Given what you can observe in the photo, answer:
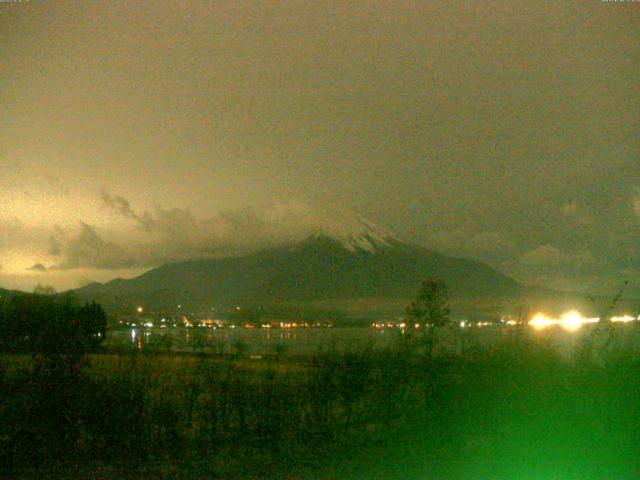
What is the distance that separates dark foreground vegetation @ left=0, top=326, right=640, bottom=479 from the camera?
11.0 metres

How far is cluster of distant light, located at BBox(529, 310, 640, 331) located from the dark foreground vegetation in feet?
13.7

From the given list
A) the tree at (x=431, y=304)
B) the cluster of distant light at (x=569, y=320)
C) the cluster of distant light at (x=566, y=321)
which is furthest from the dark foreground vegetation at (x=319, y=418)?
the tree at (x=431, y=304)

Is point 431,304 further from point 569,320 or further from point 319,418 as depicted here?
point 319,418

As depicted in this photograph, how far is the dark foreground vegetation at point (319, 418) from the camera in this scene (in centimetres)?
1096

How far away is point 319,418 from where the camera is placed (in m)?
12.7

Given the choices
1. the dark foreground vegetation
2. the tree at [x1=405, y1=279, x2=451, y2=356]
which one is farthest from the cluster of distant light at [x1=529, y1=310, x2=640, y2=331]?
the tree at [x1=405, y1=279, x2=451, y2=356]

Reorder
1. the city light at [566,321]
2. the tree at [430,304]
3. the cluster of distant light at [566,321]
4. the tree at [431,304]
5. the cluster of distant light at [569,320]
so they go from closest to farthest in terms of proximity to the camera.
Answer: the cluster of distant light at [566,321] → the cluster of distant light at [569,320] → the city light at [566,321] → the tree at [431,304] → the tree at [430,304]

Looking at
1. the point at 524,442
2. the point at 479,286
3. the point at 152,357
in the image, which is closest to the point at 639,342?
the point at 524,442

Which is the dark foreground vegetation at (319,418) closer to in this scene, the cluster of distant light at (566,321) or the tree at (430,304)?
the cluster of distant light at (566,321)

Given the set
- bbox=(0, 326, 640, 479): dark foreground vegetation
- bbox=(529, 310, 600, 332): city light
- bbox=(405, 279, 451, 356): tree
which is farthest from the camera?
bbox=(405, 279, 451, 356): tree

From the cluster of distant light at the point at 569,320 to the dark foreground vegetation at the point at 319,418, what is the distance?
13.7 feet

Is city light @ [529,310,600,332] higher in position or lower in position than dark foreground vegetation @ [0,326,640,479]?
higher

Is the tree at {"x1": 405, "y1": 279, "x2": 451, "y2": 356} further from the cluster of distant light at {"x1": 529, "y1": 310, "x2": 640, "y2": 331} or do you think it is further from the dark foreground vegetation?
the dark foreground vegetation

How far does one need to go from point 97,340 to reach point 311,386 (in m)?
3.48
